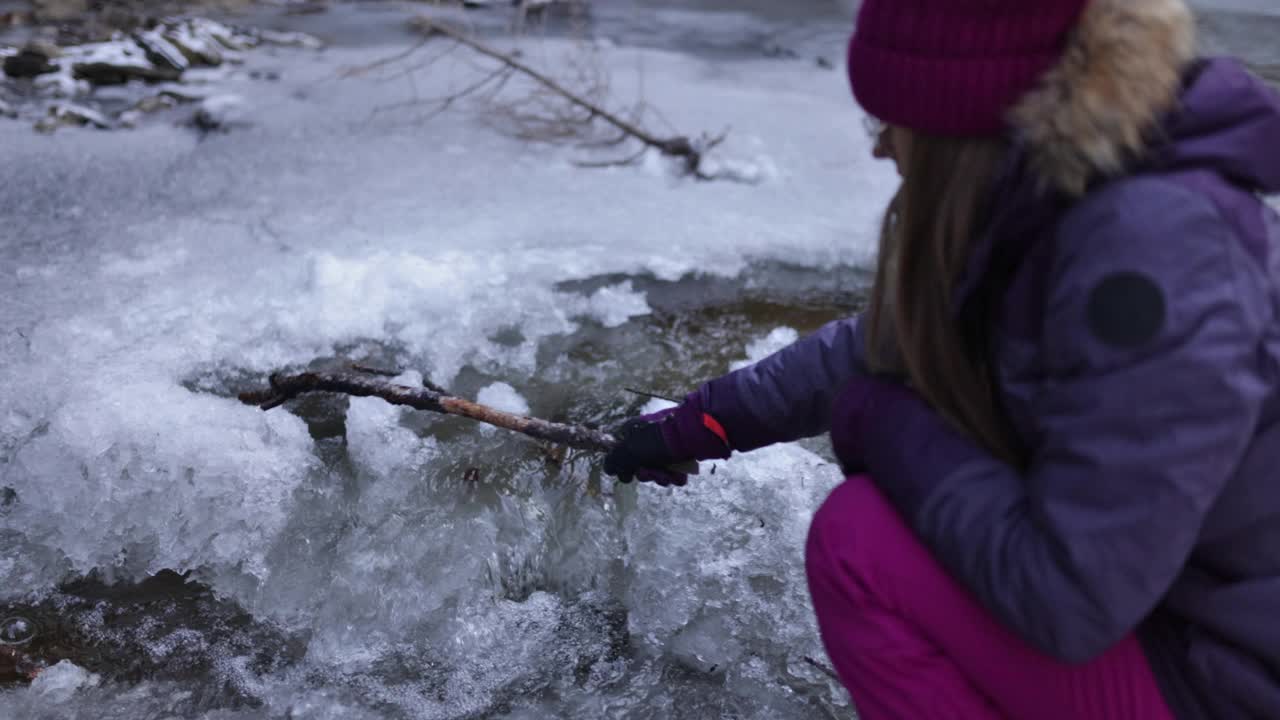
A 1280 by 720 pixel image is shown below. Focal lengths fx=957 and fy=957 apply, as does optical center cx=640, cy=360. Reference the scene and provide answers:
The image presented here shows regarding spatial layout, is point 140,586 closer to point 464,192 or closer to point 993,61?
point 993,61

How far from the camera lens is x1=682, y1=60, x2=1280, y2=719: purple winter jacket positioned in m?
1.01

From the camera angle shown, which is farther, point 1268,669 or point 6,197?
point 6,197

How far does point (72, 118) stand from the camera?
193 inches

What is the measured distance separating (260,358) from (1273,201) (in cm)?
403

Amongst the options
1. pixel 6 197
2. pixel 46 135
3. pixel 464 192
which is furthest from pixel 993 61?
pixel 46 135

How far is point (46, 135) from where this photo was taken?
4691 millimetres

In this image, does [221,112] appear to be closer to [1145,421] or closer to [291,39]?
[291,39]

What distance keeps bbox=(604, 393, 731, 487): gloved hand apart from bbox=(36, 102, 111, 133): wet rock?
167 inches

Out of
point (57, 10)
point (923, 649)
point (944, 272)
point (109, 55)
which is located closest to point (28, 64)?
point (109, 55)

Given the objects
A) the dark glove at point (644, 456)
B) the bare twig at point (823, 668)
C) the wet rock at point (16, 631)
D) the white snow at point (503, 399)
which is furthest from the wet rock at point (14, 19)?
the bare twig at point (823, 668)

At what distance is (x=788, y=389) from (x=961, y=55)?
0.79m

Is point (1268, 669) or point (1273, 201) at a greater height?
point (1268, 669)

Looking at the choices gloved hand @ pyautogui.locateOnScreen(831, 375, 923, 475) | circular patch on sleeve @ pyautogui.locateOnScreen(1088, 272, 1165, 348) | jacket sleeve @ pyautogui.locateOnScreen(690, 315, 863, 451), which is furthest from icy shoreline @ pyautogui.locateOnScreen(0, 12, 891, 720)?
circular patch on sleeve @ pyautogui.locateOnScreen(1088, 272, 1165, 348)

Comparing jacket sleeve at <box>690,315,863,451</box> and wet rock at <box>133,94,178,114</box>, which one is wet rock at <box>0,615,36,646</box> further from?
wet rock at <box>133,94,178,114</box>
